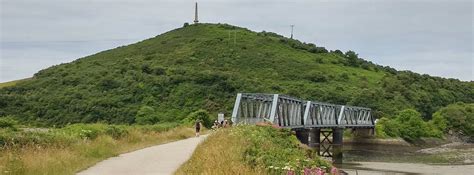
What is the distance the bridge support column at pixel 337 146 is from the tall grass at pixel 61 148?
30058 millimetres

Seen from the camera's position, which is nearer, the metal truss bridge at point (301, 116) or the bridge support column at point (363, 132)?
the metal truss bridge at point (301, 116)

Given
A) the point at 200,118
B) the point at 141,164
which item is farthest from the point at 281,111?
the point at 141,164

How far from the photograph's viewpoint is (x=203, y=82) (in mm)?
114125

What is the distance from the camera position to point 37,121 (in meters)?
85.6

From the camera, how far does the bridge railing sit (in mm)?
48959

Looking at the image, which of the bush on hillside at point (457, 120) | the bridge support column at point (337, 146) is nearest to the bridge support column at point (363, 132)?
Result: the bridge support column at point (337, 146)

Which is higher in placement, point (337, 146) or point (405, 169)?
point (337, 146)

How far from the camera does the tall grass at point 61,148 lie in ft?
59.4

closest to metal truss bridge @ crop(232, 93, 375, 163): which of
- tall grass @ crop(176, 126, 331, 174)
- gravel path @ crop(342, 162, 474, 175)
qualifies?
gravel path @ crop(342, 162, 474, 175)

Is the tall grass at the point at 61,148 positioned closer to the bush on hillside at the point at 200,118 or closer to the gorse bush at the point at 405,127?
the bush on hillside at the point at 200,118

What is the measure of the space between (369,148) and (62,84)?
60929 mm

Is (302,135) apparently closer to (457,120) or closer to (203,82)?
(203,82)

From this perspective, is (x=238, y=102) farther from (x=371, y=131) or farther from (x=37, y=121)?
(x=371, y=131)

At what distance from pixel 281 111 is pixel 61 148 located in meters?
29.6
